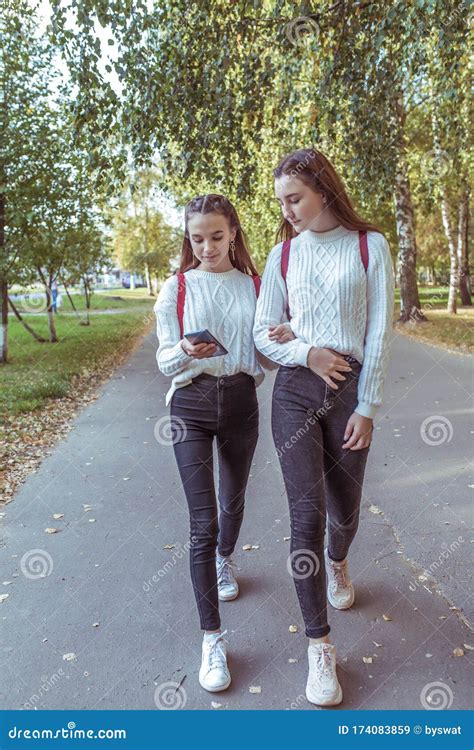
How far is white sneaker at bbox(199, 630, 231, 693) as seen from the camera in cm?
265

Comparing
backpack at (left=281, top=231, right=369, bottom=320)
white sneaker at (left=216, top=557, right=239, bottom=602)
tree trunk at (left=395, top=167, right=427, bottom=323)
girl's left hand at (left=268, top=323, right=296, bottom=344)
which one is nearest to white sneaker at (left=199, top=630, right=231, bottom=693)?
white sneaker at (left=216, top=557, right=239, bottom=602)

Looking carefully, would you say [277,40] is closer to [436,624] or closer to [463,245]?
[436,624]

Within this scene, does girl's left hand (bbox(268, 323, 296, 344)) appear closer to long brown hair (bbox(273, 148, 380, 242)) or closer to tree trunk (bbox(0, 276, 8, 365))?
long brown hair (bbox(273, 148, 380, 242))

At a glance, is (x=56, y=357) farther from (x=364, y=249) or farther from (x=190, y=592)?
(x=364, y=249)

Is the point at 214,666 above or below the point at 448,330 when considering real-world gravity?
above

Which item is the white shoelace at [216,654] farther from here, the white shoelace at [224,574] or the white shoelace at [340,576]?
the white shoelace at [340,576]

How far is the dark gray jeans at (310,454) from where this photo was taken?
2.66 metres

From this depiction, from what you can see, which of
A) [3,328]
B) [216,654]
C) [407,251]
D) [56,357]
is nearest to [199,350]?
[216,654]

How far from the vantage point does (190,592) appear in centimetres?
352

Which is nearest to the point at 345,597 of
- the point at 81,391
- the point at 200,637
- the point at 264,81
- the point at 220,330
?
the point at 200,637

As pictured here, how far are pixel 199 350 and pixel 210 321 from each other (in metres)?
0.24

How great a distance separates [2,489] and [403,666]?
3.89 m

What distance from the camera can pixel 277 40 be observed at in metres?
6.97

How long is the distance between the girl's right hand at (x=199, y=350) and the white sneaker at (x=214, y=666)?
1241 millimetres
